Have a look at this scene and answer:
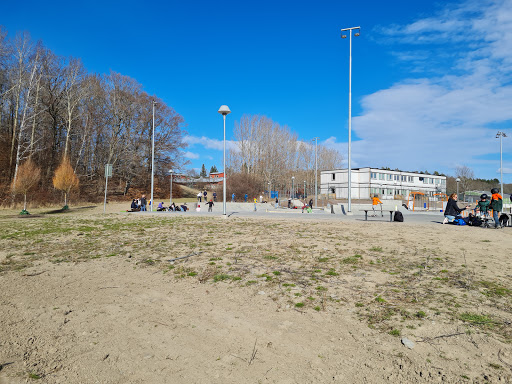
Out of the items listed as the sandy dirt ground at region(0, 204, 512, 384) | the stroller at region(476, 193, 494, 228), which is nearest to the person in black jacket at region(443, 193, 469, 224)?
the stroller at region(476, 193, 494, 228)

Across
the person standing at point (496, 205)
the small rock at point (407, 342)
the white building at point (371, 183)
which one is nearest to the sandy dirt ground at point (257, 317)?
the small rock at point (407, 342)

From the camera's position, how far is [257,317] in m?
3.73

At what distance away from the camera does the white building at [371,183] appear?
63562 millimetres

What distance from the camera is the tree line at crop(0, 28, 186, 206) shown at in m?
34.8

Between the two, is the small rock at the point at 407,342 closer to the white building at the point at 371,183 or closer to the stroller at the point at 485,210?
the stroller at the point at 485,210

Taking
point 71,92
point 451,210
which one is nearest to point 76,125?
point 71,92

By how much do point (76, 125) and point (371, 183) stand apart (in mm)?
54454

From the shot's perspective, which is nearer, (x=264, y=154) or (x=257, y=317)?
(x=257, y=317)

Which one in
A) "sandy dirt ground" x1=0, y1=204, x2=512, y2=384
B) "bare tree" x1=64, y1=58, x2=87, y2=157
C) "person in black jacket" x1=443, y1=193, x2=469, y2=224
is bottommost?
"sandy dirt ground" x1=0, y1=204, x2=512, y2=384

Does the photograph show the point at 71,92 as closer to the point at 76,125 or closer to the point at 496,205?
the point at 76,125

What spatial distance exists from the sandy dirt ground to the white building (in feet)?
193

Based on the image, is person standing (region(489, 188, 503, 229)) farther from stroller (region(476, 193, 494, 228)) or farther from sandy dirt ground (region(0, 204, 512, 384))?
sandy dirt ground (region(0, 204, 512, 384))

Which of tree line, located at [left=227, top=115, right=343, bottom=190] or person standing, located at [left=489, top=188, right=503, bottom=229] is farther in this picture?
tree line, located at [left=227, top=115, right=343, bottom=190]

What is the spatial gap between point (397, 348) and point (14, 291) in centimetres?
527
